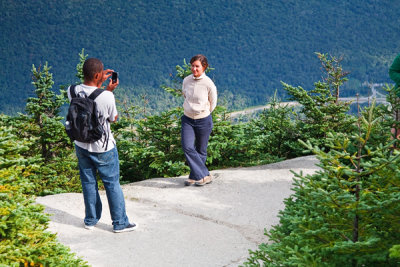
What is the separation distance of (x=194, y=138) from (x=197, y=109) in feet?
1.43

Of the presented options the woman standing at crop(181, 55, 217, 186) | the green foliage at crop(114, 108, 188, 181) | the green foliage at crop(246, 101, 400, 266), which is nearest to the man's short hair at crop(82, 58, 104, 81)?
the woman standing at crop(181, 55, 217, 186)

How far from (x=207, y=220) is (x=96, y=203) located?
1239 millimetres

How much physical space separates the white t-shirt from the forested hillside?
8580 centimetres

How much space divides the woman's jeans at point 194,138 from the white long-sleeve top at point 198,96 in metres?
0.09

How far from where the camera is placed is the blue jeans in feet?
13.9

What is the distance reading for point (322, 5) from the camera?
102 meters

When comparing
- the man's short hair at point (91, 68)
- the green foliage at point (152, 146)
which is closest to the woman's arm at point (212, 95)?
the green foliage at point (152, 146)

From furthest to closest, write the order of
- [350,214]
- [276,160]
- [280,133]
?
[280,133], [276,160], [350,214]

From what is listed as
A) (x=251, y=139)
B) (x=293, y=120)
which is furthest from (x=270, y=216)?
(x=293, y=120)

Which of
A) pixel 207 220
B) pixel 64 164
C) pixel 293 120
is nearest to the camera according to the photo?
pixel 207 220

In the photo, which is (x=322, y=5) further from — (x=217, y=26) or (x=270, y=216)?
(x=270, y=216)

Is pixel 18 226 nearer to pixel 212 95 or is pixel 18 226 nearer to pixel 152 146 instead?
pixel 212 95

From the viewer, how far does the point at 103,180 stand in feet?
14.1

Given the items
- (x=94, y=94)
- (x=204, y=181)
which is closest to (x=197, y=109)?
(x=204, y=181)
